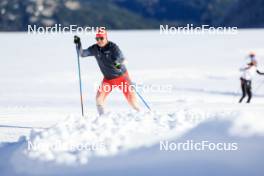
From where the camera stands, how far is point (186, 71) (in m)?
23.3

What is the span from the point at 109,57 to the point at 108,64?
0.42ft

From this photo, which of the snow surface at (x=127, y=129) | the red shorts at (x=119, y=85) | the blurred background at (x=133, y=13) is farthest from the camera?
the blurred background at (x=133, y=13)

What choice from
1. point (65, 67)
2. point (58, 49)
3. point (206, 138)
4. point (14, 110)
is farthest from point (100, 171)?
point (58, 49)

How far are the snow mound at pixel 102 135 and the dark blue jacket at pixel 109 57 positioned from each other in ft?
5.05

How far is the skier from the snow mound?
5.15 ft

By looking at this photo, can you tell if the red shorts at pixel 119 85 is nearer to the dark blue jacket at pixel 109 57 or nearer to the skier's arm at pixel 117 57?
the dark blue jacket at pixel 109 57

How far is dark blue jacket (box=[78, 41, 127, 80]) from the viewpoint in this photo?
852 centimetres

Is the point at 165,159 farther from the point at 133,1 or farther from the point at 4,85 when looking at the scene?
the point at 133,1

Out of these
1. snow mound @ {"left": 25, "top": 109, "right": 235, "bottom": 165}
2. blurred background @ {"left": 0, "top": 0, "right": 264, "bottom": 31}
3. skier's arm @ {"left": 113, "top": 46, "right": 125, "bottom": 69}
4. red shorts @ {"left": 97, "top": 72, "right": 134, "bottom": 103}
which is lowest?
snow mound @ {"left": 25, "top": 109, "right": 235, "bottom": 165}

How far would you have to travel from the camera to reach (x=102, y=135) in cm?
641

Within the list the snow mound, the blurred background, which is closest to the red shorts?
the snow mound

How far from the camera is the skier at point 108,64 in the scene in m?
8.53

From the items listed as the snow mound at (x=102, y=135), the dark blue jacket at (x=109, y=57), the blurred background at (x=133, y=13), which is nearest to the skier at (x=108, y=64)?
the dark blue jacket at (x=109, y=57)

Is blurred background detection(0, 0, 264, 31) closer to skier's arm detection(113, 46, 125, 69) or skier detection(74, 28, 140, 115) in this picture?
skier detection(74, 28, 140, 115)
